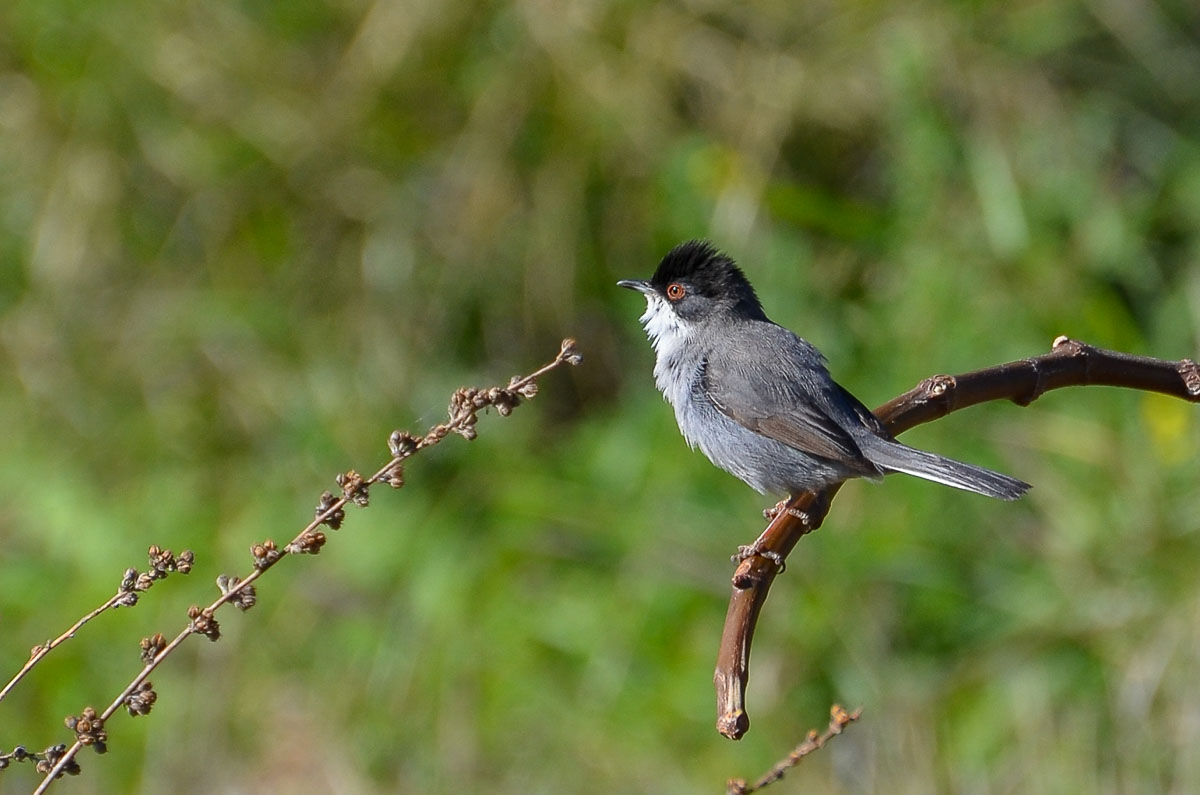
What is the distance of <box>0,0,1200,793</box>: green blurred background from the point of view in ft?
16.0

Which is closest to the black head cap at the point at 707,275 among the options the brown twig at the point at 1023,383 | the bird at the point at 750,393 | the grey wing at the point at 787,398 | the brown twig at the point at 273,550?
the bird at the point at 750,393

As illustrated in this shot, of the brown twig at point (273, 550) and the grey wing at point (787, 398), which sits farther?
the grey wing at point (787, 398)

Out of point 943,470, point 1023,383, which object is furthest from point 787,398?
point 1023,383

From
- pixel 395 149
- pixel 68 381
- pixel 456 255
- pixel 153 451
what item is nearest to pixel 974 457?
pixel 456 255

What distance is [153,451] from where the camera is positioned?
621cm

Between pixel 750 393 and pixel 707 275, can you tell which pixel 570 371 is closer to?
pixel 707 275

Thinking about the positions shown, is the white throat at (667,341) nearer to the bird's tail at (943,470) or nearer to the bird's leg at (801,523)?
the bird's tail at (943,470)

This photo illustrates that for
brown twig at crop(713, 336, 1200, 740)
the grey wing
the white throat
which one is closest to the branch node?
brown twig at crop(713, 336, 1200, 740)

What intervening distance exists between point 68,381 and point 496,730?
9.34 ft

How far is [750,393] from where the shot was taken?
3.88 meters

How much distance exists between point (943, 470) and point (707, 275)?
1.14 metres

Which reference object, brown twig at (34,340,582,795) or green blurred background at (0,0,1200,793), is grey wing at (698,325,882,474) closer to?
green blurred background at (0,0,1200,793)

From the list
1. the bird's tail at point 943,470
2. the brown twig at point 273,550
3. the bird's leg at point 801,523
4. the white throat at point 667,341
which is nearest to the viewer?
the brown twig at point 273,550

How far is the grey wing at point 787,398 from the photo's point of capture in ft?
12.0
